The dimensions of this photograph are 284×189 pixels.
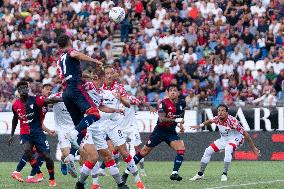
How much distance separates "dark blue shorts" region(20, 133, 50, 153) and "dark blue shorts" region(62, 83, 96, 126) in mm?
4026

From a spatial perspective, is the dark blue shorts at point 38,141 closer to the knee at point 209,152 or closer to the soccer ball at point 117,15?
the knee at point 209,152

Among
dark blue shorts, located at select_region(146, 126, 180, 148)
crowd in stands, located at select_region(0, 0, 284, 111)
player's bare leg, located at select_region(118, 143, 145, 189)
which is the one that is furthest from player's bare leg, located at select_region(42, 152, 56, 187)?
crowd in stands, located at select_region(0, 0, 284, 111)

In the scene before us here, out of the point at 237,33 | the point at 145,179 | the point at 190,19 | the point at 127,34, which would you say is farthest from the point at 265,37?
the point at 145,179

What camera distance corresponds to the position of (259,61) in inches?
1347

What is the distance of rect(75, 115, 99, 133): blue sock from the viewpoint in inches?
660

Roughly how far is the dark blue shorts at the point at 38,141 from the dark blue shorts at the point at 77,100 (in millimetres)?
4026

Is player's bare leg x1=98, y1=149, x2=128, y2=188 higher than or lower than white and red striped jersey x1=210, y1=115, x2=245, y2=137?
higher

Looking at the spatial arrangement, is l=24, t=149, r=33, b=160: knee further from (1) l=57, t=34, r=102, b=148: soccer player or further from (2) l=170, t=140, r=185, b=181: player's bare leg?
(1) l=57, t=34, r=102, b=148: soccer player

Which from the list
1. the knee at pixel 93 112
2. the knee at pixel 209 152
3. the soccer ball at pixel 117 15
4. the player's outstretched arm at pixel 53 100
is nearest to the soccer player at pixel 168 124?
the knee at pixel 209 152

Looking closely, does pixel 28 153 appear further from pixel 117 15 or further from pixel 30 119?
pixel 117 15

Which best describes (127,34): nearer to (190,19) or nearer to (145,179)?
(190,19)

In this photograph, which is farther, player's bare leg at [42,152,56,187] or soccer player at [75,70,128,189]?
player's bare leg at [42,152,56,187]

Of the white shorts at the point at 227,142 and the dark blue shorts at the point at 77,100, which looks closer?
the dark blue shorts at the point at 77,100

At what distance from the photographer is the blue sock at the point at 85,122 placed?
16766mm
